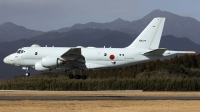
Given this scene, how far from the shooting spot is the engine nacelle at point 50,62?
54.7 meters

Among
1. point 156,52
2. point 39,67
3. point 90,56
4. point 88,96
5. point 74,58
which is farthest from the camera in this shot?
point 90,56

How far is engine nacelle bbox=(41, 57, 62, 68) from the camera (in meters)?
54.7

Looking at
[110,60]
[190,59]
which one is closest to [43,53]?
[110,60]

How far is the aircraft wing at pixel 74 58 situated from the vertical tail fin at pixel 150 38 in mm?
7666

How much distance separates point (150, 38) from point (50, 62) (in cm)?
1452

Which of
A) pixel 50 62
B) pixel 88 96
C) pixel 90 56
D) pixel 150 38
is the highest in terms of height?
pixel 150 38

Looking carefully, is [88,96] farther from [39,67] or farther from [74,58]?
[39,67]

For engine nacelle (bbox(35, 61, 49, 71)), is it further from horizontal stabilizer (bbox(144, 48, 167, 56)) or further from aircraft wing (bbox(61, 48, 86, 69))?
horizontal stabilizer (bbox(144, 48, 167, 56))

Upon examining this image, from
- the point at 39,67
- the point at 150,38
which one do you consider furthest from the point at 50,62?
the point at 150,38

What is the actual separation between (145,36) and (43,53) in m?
13.8

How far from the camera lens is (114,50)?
59062mm

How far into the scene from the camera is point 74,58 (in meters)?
56.8

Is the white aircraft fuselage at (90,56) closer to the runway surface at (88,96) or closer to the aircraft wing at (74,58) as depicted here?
the aircraft wing at (74,58)

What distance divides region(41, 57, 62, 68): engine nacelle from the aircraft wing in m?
0.99
